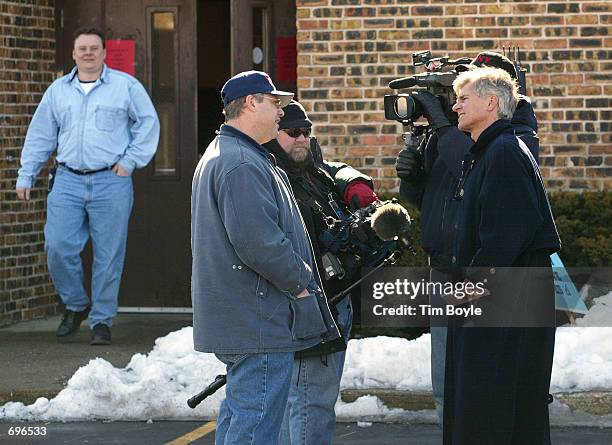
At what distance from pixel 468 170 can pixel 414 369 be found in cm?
273

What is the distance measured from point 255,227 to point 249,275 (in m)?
0.21

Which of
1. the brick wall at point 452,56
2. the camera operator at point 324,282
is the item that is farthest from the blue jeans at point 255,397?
the brick wall at point 452,56

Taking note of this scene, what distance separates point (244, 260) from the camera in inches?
210

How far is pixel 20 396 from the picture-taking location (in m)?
8.31

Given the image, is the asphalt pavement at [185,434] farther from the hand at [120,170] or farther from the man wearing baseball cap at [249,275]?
the hand at [120,170]

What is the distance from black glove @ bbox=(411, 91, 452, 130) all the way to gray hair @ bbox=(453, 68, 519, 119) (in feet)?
1.84

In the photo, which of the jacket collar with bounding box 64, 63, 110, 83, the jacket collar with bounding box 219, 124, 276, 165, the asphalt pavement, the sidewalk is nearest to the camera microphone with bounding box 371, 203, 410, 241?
the jacket collar with bounding box 219, 124, 276, 165

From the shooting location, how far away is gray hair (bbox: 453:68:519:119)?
5.78 meters

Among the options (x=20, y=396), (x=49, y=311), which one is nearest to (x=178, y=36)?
(x=49, y=311)

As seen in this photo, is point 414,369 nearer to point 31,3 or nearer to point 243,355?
point 243,355

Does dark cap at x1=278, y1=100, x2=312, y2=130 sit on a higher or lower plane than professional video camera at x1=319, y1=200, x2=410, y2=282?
higher

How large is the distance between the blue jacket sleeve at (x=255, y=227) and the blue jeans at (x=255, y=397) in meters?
0.30

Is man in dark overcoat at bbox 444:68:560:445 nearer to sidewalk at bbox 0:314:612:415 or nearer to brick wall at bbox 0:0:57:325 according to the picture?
sidewalk at bbox 0:314:612:415

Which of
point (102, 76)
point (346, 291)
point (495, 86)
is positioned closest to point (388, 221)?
point (346, 291)
